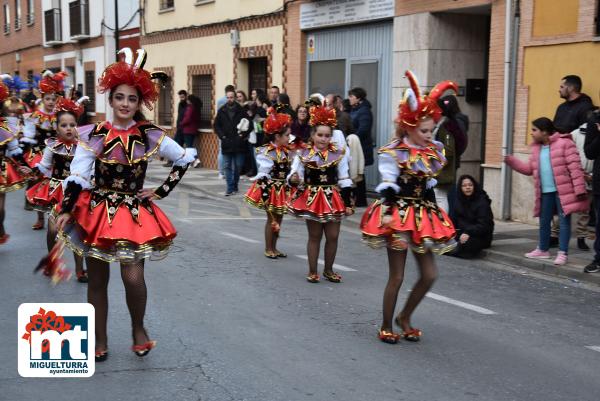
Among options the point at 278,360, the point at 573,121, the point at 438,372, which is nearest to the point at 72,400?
the point at 278,360

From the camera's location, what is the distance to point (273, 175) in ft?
31.1

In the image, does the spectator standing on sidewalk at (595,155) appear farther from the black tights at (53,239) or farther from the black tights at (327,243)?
the black tights at (53,239)

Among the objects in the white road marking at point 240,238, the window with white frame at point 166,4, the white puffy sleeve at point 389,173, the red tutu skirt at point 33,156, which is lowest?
the white road marking at point 240,238

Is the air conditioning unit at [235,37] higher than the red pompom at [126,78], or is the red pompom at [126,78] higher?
the air conditioning unit at [235,37]

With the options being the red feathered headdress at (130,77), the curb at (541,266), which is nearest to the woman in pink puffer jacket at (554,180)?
the curb at (541,266)

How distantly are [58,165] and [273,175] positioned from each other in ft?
7.81

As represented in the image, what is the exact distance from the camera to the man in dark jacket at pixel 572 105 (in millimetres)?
10820

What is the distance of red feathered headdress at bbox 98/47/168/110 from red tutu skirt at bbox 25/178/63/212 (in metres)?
3.40

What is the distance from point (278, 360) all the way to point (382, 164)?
1653 mm

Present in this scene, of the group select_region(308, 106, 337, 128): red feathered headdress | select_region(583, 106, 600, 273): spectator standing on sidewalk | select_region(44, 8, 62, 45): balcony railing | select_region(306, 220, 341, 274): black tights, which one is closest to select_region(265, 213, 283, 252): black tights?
select_region(306, 220, 341, 274): black tights

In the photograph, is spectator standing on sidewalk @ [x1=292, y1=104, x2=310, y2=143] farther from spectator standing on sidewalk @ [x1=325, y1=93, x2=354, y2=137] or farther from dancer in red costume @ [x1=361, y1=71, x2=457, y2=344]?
dancer in red costume @ [x1=361, y1=71, x2=457, y2=344]

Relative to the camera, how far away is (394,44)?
50.0ft

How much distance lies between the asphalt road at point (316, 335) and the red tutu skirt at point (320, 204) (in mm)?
677

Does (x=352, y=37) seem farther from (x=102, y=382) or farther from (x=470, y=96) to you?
(x=102, y=382)
